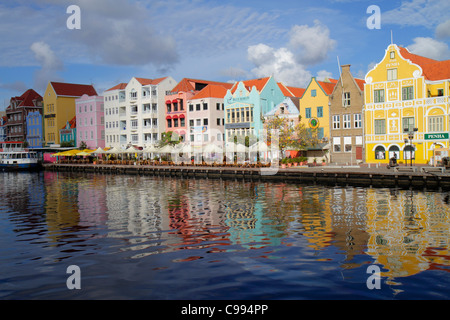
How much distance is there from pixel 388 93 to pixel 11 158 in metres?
84.0

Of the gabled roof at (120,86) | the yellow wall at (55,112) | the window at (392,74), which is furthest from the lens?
the yellow wall at (55,112)

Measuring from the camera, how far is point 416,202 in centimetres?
3200

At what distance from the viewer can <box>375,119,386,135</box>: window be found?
61969mm

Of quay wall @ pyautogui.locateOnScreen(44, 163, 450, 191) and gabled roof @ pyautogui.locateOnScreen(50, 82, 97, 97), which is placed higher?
gabled roof @ pyautogui.locateOnScreen(50, 82, 97, 97)

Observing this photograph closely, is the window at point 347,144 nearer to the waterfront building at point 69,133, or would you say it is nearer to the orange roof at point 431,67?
the orange roof at point 431,67

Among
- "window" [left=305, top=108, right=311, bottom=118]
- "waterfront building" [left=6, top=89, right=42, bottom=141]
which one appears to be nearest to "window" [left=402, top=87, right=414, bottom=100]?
"window" [left=305, top=108, right=311, bottom=118]

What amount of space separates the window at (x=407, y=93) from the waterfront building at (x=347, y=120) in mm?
6771

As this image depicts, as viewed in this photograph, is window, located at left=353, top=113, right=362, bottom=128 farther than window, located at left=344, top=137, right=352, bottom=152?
No

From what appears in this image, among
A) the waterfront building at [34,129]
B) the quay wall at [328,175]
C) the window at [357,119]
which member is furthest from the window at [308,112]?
the waterfront building at [34,129]

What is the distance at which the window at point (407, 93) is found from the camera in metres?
59.0

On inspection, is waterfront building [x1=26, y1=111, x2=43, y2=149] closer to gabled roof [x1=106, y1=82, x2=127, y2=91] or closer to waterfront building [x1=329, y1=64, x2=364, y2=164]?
gabled roof [x1=106, y1=82, x2=127, y2=91]

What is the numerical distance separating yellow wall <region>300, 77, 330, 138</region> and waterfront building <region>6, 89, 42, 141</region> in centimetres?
9525

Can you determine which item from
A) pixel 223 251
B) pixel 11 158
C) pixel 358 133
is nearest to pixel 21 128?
pixel 11 158
